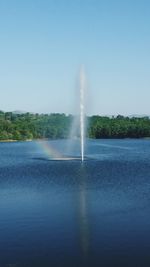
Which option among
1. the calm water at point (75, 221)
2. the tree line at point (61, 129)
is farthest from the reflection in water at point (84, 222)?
the tree line at point (61, 129)

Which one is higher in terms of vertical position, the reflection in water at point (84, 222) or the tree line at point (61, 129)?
the tree line at point (61, 129)

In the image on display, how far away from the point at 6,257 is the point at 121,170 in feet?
110

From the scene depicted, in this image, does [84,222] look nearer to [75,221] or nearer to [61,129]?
[75,221]

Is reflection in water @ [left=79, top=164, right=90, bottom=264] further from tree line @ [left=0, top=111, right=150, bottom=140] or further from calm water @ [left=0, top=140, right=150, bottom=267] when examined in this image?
tree line @ [left=0, top=111, right=150, bottom=140]

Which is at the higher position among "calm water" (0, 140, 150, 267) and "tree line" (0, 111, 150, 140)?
"tree line" (0, 111, 150, 140)

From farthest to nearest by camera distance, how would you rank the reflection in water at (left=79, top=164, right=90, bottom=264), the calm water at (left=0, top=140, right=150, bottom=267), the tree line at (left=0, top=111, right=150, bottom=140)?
1. the tree line at (left=0, top=111, right=150, bottom=140)
2. the reflection in water at (left=79, top=164, right=90, bottom=264)
3. the calm water at (left=0, top=140, right=150, bottom=267)

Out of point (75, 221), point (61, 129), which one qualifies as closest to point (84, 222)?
point (75, 221)

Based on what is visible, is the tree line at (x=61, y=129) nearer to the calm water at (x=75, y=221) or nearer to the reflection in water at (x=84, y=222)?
the calm water at (x=75, y=221)

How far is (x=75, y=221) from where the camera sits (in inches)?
1006

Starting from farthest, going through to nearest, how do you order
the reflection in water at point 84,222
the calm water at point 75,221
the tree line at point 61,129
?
the tree line at point 61,129, the reflection in water at point 84,222, the calm water at point 75,221

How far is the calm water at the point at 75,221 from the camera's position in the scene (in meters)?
19.1

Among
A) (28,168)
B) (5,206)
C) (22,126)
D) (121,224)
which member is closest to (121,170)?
(28,168)

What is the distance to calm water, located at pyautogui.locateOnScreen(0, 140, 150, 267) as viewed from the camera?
19094 mm

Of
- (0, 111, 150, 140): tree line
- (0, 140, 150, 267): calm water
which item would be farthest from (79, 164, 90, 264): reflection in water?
(0, 111, 150, 140): tree line
